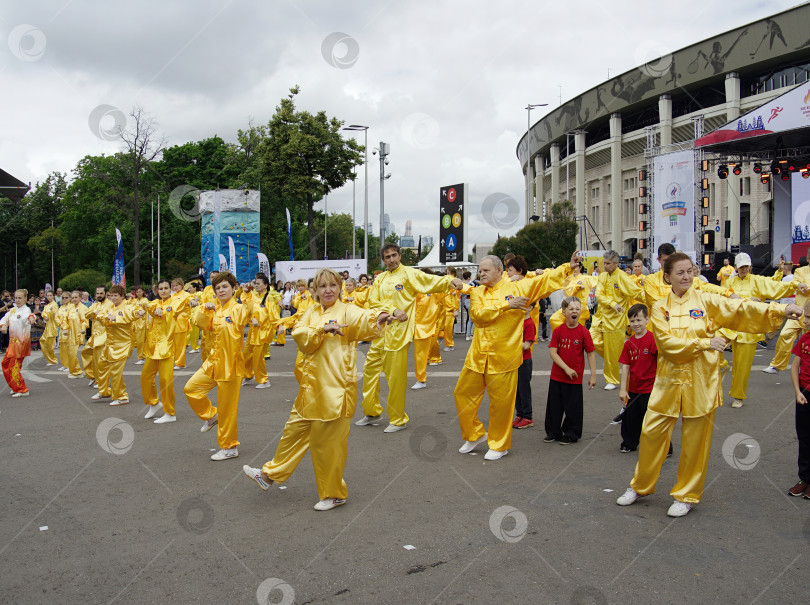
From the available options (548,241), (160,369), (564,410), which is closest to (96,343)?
(160,369)

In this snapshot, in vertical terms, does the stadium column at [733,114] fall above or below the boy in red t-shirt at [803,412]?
above

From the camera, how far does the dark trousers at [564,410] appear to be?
6.71 m

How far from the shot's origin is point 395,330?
24.2 feet

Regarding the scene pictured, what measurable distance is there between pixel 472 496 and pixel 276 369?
27.9ft

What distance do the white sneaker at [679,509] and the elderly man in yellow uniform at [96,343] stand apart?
8184 mm

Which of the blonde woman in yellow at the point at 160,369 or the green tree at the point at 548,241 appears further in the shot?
the green tree at the point at 548,241

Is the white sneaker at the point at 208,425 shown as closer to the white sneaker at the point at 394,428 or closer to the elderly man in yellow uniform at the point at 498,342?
the white sneaker at the point at 394,428

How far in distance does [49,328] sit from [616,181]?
162 feet

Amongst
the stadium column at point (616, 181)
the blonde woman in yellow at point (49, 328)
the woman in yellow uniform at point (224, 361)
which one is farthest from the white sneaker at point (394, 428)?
the stadium column at point (616, 181)

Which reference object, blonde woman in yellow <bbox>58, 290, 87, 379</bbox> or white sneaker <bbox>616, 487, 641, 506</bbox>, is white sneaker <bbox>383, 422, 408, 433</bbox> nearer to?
white sneaker <bbox>616, 487, 641, 506</bbox>

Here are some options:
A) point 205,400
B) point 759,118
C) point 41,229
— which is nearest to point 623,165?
point 759,118

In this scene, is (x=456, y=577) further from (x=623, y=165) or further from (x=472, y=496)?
(x=623, y=165)

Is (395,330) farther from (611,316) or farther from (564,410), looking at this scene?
(611,316)

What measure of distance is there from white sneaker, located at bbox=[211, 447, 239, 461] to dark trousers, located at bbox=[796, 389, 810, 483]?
471 centimetres
